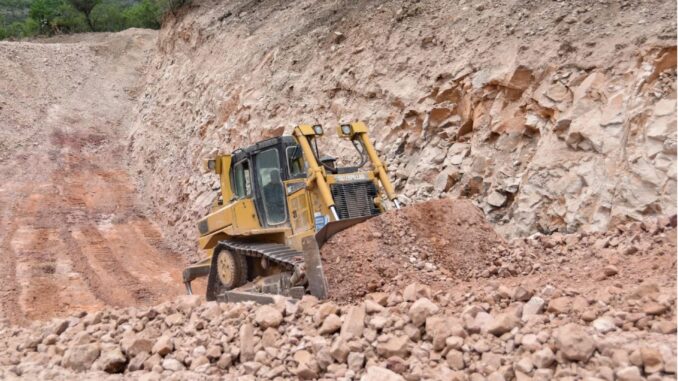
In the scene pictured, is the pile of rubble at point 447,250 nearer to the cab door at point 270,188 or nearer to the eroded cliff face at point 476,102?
the eroded cliff face at point 476,102

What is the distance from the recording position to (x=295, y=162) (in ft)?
26.4

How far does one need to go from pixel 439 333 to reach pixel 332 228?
2.52 meters

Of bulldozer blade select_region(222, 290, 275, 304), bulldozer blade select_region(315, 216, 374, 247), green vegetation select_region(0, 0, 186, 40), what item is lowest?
bulldozer blade select_region(222, 290, 275, 304)

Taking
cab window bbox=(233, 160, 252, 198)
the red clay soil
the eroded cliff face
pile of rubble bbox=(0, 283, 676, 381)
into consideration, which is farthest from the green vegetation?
pile of rubble bbox=(0, 283, 676, 381)

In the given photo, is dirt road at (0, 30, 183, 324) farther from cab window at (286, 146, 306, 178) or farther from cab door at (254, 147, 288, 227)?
cab window at (286, 146, 306, 178)

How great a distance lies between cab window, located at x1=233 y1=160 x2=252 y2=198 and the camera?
8.48 meters

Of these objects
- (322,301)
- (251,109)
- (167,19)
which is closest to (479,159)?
(322,301)

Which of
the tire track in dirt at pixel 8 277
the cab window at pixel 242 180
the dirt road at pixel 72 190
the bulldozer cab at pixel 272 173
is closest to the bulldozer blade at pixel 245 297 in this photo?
the bulldozer cab at pixel 272 173

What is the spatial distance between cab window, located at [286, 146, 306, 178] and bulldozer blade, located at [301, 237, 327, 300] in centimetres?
166

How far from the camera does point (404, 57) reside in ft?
39.5

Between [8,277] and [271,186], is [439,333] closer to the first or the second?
[271,186]

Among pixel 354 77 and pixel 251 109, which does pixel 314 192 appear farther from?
pixel 251 109

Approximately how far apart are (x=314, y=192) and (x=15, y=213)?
34.9 ft

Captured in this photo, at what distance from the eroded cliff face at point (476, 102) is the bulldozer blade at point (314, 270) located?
301cm
